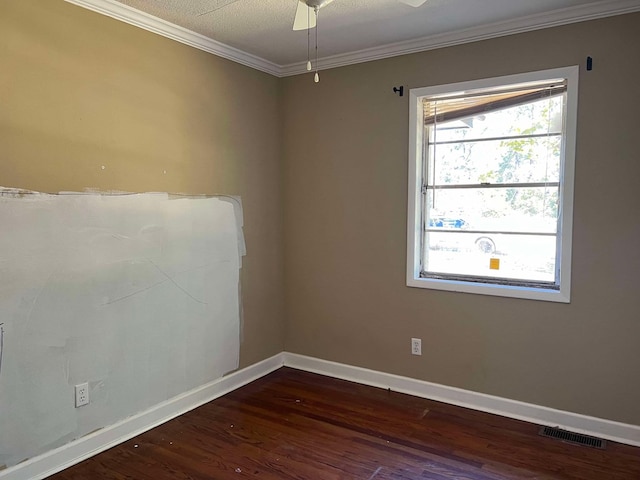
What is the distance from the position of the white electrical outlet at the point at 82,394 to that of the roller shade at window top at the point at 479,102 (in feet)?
8.91

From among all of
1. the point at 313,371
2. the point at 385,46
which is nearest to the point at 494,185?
the point at 385,46

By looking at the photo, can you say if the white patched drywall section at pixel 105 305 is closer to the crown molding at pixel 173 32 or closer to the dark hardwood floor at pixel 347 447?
the dark hardwood floor at pixel 347 447

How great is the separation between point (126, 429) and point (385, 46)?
2.99 meters

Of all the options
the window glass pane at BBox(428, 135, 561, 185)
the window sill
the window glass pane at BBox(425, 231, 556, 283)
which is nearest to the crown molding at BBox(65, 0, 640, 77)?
the window glass pane at BBox(428, 135, 561, 185)

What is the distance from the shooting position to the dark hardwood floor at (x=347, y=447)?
7.90 feet

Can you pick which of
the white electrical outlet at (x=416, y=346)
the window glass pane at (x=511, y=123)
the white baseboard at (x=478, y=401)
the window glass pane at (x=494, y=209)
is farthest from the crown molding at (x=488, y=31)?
the white baseboard at (x=478, y=401)

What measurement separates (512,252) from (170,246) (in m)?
2.21

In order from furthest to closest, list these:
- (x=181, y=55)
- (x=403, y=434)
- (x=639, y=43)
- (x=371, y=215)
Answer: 1. (x=371, y=215)
2. (x=181, y=55)
3. (x=403, y=434)
4. (x=639, y=43)

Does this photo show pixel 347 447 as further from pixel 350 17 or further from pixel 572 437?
pixel 350 17

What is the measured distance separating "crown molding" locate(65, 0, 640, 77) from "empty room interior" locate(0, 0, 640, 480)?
15mm

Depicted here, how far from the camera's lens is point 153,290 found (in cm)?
287

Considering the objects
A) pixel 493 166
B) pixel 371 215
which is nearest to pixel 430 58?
pixel 493 166

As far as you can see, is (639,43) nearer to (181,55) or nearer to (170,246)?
(181,55)

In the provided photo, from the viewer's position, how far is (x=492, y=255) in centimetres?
310
